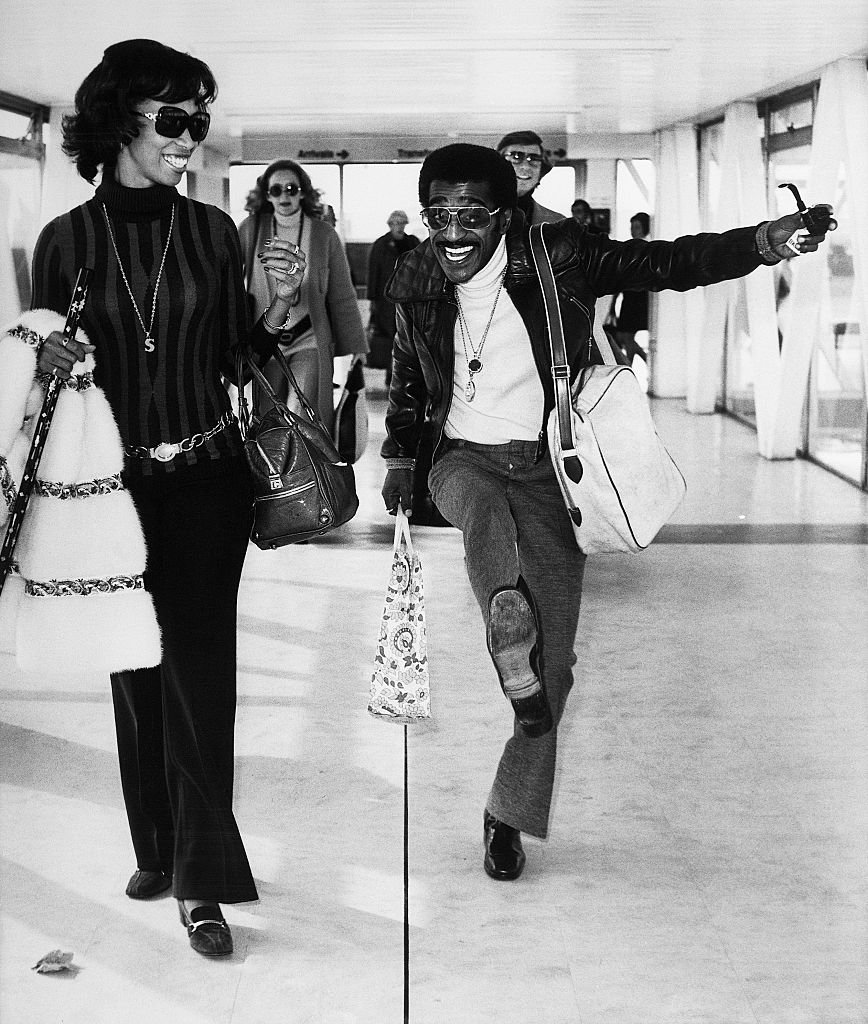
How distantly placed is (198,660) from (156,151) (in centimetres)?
111

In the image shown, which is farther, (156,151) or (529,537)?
(529,537)

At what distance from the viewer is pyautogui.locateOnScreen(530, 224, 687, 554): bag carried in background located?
3490 mm

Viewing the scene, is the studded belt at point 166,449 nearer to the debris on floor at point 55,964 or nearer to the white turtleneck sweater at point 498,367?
the white turtleneck sweater at point 498,367

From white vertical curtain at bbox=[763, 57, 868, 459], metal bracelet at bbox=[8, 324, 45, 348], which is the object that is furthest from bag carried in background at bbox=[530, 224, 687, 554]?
white vertical curtain at bbox=[763, 57, 868, 459]

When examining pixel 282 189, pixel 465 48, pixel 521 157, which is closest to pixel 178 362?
pixel 521 157

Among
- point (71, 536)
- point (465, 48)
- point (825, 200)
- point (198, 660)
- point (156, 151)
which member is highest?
point (465, 48)

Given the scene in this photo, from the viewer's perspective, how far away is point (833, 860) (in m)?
3.91

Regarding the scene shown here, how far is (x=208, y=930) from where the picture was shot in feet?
10.9

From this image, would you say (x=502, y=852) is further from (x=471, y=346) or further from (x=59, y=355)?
(x=59, y=355)

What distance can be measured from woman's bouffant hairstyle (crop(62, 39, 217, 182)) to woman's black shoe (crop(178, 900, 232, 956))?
167 cm

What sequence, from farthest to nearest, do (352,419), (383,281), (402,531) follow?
(383,281) < (352,419) < (402,531)

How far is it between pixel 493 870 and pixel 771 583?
3.90 m

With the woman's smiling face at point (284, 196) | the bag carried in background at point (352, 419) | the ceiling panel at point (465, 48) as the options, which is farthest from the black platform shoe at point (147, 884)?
the ceiling panel at point (465, 48)

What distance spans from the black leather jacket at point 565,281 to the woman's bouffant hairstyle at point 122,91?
2.57ft
